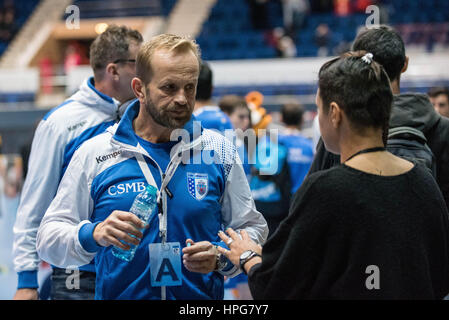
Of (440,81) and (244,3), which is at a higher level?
(244,3)

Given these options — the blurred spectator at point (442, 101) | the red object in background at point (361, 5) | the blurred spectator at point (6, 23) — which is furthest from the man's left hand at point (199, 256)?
the blurred spectator at point (6, 23)

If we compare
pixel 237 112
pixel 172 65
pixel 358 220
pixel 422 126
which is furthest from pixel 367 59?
pixel 237 112

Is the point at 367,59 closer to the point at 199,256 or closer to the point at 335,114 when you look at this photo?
the point at 335,114

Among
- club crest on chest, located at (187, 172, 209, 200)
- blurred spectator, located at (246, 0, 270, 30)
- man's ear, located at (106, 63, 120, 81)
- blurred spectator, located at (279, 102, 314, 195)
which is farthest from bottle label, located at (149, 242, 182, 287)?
blurred spectator, located at (246, 0, 270, 30)

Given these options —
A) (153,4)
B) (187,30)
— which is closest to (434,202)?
(187,30)

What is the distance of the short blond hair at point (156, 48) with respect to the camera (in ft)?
7.75

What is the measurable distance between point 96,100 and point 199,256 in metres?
1.41

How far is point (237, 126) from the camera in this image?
5.75 meters

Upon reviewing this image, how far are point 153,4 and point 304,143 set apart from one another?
48.7ft

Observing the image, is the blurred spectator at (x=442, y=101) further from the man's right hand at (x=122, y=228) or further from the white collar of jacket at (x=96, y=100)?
the man's right hand at (x=122, y=228)

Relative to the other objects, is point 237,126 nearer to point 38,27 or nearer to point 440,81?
point 440,81

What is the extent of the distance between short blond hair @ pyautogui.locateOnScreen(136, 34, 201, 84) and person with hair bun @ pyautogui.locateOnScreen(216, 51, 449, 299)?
2.02 ft

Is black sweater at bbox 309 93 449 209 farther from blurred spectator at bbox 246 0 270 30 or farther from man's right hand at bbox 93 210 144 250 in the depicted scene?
blurred spectator at bbox 246 0 270 30

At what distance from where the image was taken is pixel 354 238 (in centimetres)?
184
